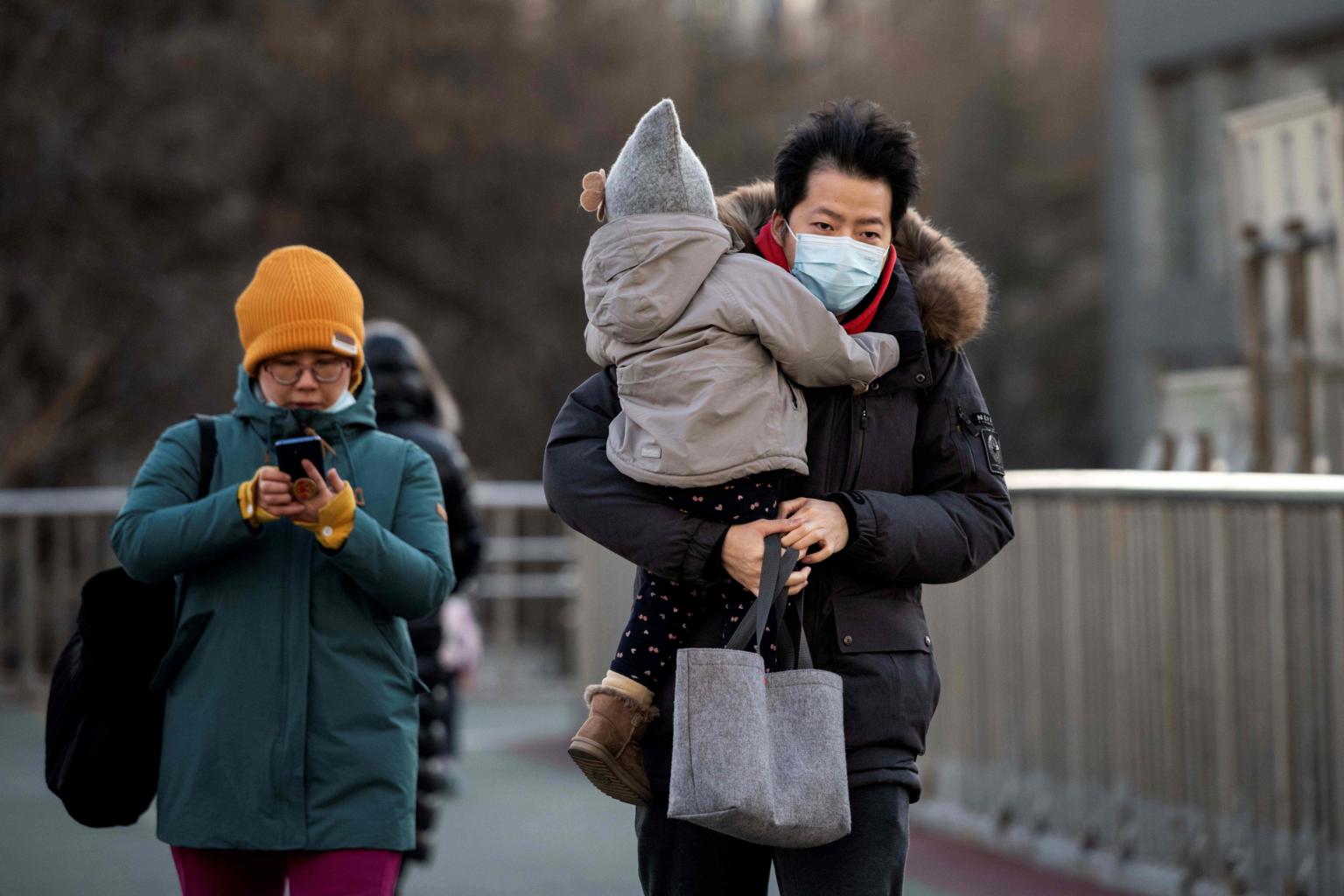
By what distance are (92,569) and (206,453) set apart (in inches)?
419

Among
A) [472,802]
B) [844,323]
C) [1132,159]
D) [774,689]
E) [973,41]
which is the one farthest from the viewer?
[973,41]

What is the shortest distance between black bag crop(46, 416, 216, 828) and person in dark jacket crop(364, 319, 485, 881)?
6.85ft

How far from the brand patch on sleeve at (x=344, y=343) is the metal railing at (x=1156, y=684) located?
317cm

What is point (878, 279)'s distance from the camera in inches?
139

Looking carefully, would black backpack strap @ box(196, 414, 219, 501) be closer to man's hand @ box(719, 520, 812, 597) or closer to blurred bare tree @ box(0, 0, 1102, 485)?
man's hand @ box(719, 520, 812, 597)

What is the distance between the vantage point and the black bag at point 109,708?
13.0 feet

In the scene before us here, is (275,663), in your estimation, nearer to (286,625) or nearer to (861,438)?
(286,625)

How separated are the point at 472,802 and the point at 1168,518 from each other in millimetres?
4271

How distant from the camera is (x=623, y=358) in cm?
342

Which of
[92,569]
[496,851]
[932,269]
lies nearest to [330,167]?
[92,569]

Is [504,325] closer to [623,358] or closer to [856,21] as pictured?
[856,21]

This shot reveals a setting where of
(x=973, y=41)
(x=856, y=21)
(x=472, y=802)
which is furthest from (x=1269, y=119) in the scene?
(x=973, y=41)

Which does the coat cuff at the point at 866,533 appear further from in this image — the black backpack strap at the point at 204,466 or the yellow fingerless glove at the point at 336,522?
the black backpack strap at the point at 204,466

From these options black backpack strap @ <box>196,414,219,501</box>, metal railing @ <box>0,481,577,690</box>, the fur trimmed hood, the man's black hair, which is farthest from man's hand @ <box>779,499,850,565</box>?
metal railing @ <box>0,481,577,690</box>
